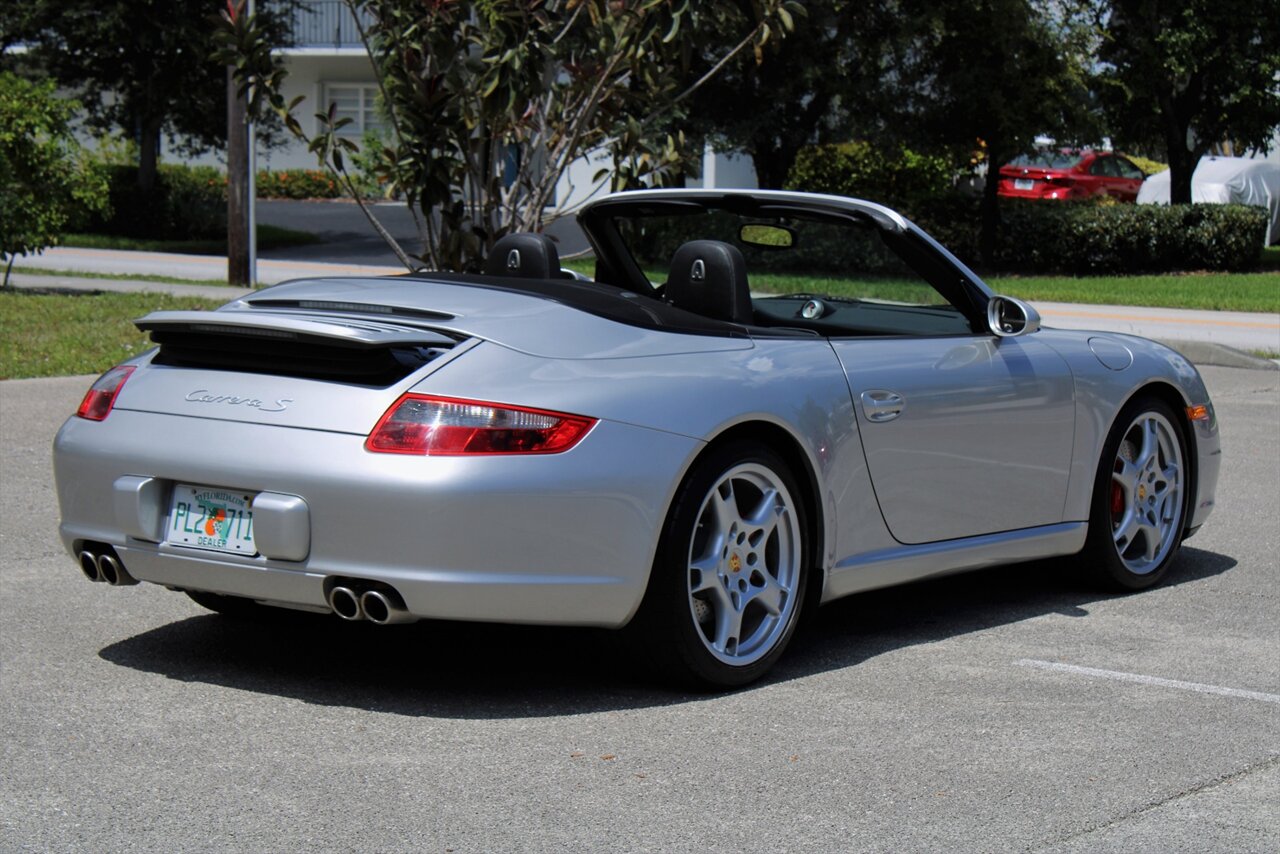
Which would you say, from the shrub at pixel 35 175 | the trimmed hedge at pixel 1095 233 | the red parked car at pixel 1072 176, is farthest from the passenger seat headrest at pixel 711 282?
the red parked car at pixel 1072 176

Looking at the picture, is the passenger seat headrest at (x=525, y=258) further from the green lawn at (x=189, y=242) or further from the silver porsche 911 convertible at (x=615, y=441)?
the green lawn at (x=189, y=242)

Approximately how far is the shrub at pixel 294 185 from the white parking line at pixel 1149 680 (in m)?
43.1

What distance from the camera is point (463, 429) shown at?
4.44 meters

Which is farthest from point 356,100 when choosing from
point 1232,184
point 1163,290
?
point 1163,290

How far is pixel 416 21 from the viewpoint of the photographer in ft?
35.8

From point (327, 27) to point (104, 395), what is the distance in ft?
150

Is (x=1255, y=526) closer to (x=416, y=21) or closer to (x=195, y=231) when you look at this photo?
(x=416, y=21)

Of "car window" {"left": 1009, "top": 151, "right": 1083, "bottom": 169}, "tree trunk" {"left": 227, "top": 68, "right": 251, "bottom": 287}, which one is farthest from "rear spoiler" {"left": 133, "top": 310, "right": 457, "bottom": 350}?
"car window" {"left": 1009, "top": 151, "right": 1083, "bottom": 169}

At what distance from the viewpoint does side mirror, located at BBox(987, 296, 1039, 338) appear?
5914 mm

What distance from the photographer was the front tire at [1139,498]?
6328 mm

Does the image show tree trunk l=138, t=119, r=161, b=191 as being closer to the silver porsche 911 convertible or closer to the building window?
the building window

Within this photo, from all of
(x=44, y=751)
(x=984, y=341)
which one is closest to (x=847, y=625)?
(x=984, y=341)

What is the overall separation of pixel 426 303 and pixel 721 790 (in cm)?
168

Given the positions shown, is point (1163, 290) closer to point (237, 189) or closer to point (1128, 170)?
point (237, 189)
